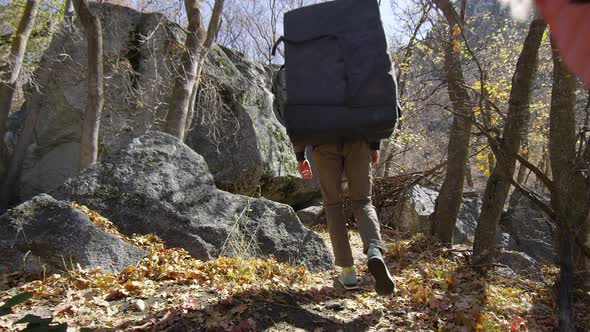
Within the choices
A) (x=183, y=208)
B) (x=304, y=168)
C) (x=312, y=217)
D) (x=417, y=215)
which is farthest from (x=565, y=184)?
(x=312, y=217)

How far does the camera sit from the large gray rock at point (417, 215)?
7539 mm

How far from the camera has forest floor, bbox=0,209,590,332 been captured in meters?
2.39

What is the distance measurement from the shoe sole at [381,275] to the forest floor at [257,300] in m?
0.23

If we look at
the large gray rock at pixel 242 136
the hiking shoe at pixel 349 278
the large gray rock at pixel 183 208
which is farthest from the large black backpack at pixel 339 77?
the large gray rock at pixel 242 136

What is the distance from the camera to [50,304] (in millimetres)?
2564

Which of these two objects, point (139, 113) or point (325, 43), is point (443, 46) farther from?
point (139, 113)

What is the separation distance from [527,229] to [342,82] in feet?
23.9

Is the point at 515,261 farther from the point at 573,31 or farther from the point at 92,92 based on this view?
the point at 92,92

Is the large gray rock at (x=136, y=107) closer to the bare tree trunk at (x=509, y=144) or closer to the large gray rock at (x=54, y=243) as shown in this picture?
the large gray rock at (x=54, y=243)

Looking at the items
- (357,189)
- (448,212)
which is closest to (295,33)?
(357,189)

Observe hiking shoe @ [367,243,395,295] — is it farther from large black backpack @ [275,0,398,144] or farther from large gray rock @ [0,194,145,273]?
large gray rock @ [0,194,145,273]

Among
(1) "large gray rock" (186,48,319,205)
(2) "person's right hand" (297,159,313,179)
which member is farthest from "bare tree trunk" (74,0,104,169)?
(2) "person's right hand" (297,159,313,179)

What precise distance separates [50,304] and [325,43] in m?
2.36

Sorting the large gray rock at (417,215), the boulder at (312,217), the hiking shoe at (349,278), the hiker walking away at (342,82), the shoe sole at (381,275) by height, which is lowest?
the hiking shoe at (349,278)
